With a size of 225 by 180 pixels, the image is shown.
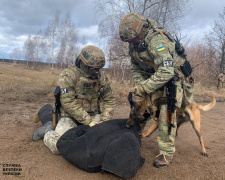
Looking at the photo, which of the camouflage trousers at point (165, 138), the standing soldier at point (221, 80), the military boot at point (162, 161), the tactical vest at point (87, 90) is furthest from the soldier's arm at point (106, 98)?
the standing soldier at point (221, 80)

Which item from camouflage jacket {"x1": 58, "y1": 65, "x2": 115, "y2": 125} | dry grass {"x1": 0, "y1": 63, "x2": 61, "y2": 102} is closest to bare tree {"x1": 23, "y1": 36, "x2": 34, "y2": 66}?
dry grass {"x1": 0, "y1": 63, "x2": 61, "y2": 102}

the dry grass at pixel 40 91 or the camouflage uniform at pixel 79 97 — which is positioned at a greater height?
the camouflage uniform at pixel 79 97

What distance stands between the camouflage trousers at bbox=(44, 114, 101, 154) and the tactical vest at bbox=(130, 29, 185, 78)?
156 cm

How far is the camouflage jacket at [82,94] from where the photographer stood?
140 inches

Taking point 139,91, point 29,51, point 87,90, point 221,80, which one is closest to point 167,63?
point 139,91

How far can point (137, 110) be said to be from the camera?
10.2 feet

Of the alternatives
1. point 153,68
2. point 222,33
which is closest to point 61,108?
point 153,68

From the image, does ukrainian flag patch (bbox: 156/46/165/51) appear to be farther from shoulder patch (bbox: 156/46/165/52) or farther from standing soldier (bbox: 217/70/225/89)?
standing soldier (bbox: 217/70/225/89)

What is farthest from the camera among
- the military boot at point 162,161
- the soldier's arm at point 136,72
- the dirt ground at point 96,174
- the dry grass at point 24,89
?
the dry grass at point 24,89

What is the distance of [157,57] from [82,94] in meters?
1.68

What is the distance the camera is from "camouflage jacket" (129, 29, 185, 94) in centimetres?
278

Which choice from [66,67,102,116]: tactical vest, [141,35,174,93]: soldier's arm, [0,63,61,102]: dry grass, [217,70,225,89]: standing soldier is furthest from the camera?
[217,70,225,89]: standing soldier

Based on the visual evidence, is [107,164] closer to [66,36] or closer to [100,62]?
[100,62]

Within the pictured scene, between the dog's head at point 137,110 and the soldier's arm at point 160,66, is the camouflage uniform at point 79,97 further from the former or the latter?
the soldier's arm at point 160,66
